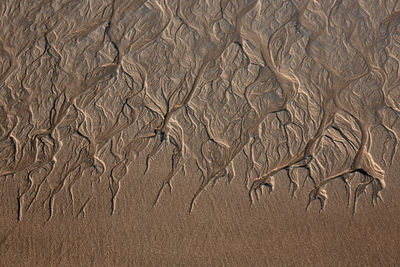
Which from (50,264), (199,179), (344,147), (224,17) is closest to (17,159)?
(50,264)

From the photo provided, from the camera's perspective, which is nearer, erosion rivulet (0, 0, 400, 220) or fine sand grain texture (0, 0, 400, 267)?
fine sand grain texture (0, 0, 400, 267)

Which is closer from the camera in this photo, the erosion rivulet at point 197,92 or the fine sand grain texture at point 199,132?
the fine sand grain texture at point 199,132

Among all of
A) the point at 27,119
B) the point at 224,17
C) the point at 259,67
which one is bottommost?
the point at 27,119

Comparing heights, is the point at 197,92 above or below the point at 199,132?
above

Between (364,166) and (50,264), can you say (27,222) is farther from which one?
(364,166)
